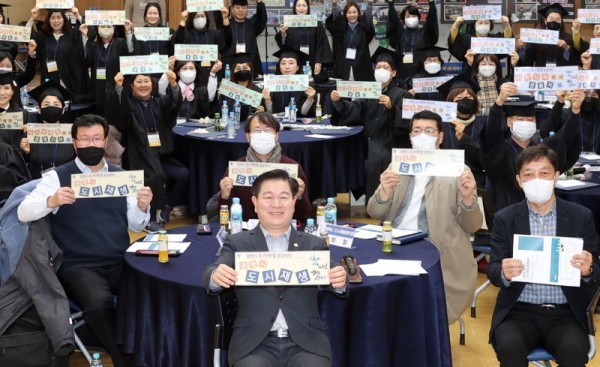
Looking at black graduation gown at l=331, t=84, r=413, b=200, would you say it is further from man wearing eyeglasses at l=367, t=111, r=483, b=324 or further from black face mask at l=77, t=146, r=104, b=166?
black face mask at l=77, t=146, r=104, b=166

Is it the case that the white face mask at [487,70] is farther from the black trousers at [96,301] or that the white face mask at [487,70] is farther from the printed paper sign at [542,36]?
the black trousers at [96,301]

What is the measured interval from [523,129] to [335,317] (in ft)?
9.54

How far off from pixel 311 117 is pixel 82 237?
5.74 meters

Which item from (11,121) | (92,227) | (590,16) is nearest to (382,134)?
(11,121)

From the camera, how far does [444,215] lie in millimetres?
5957

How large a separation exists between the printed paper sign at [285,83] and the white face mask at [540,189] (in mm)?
5323

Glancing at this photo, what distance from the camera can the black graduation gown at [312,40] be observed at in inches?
550

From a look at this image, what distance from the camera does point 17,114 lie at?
8.20 meters

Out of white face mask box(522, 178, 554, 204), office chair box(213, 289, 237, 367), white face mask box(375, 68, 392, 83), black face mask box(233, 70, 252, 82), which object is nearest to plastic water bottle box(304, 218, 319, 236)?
office chair box(213, 289, 237, 367)

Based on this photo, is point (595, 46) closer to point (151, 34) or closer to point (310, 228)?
point (151, 34)

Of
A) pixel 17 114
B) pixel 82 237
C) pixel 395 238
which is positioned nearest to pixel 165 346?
pixel 82 237

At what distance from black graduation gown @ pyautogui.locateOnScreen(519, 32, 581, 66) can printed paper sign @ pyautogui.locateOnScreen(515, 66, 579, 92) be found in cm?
524

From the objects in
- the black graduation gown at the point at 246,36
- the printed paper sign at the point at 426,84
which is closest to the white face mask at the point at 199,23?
the black graduation gown at the point at 246,36

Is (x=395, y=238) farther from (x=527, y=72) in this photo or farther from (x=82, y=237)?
(x=527, y=72)
